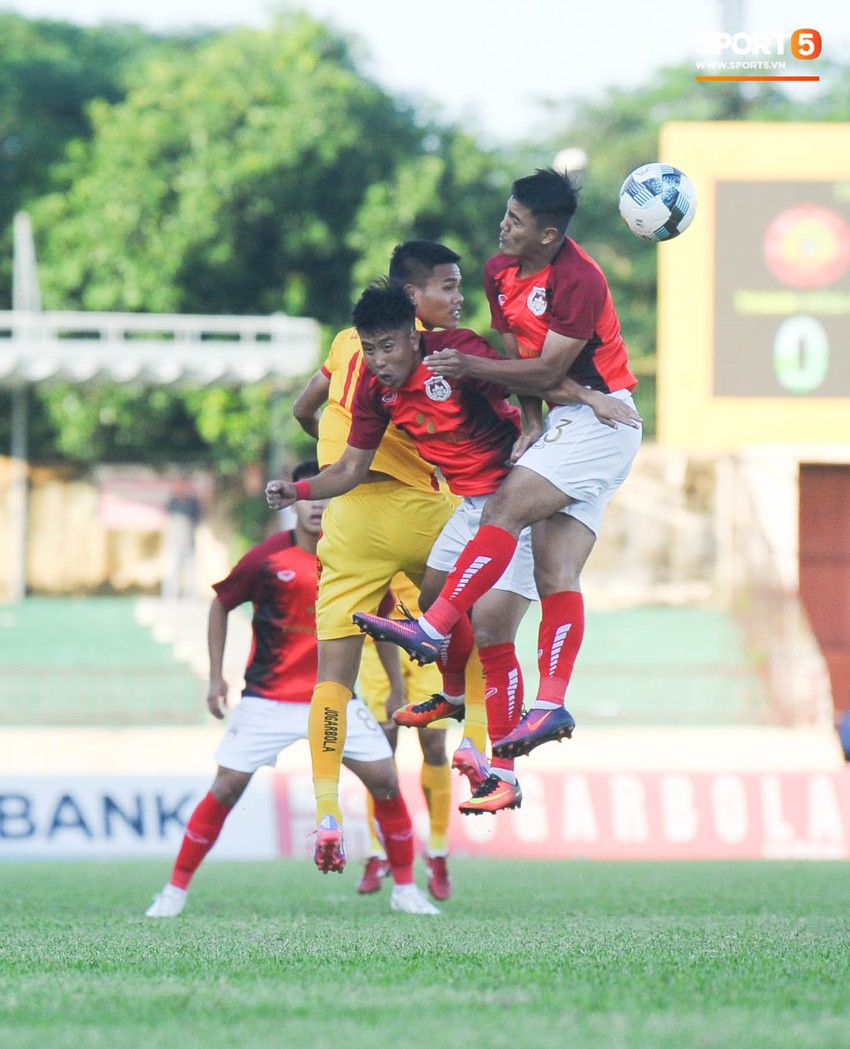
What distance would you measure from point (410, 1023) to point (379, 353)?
3063mm

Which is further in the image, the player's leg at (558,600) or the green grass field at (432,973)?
the player's leg at (558,600)

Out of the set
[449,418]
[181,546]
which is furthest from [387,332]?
[181,546]

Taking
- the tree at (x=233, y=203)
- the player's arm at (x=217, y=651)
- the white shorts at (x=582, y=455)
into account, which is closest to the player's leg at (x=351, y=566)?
the white shorts at (x=582, y=455)

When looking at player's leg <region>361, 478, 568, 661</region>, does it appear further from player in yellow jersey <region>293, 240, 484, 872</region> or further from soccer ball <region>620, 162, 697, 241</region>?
soccer ball <region>620, 162, 697, 241</region>

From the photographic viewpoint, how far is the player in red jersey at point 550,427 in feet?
21.7

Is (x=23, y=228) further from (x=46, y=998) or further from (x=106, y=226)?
(x=46, y=998)

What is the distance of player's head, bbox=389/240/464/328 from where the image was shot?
718cm

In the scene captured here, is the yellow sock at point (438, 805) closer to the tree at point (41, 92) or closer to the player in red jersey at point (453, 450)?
the player in red jersey at point (453, 450)

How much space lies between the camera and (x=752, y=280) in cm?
1989

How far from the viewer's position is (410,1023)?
425 centimetres

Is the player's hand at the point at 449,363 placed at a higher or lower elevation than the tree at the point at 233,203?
lower

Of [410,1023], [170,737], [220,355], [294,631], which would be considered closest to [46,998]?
[410,1023]

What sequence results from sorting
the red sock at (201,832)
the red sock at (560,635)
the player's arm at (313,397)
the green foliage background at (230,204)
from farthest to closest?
the green foliage background at (230,204) < the red sock at (201,832) < the player's arm at (313,397) < the red sock at (560,635)

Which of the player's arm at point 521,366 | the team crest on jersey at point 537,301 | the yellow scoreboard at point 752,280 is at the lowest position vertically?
the player's arm at point 521,366
